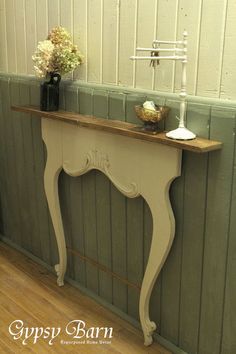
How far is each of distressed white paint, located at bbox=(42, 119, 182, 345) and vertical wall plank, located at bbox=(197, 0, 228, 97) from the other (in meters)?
0.27

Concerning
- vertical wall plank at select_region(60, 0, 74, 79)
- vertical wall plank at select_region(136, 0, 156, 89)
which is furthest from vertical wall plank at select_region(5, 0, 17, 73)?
vertical wall plank at select_region(136, 0, 156, 89)

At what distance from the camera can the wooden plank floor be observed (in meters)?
2.10

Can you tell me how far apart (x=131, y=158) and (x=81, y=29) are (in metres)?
0.72

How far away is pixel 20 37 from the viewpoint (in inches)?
101

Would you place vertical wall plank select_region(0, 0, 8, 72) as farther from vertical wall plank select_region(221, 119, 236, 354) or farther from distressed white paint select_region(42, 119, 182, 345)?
vertical wall plank select_region(221, 119, 236, 354)

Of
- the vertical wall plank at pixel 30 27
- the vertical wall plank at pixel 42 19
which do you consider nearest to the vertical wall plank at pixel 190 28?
the vertical wall plank at pixel 42 19

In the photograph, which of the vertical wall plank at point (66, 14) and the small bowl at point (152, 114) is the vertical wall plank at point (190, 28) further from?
the vertical wall plank at point (66, 14)

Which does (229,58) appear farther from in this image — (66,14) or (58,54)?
(66,14)

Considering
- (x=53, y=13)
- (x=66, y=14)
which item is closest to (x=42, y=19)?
(x=53, y=13)

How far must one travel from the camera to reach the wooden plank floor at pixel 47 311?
2100 mm

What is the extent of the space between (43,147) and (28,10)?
78cm

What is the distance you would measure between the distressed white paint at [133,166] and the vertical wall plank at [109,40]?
282mm

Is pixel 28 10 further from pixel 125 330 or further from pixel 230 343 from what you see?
pixel 230 343

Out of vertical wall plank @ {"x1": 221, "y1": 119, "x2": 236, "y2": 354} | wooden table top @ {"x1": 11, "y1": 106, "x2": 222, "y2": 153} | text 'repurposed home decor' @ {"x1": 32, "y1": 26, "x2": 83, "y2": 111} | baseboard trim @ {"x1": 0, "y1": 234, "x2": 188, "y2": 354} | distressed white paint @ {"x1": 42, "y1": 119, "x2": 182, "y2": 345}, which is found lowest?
baseboard trim @ {"x1": 0, "y1": 234, "x2": 188, "y2": 354}
